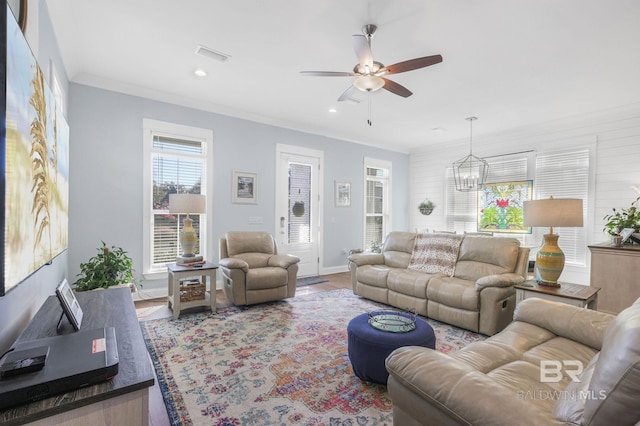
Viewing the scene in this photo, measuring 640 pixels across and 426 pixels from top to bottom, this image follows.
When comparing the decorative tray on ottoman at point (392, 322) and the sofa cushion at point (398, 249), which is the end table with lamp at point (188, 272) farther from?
the sofa cushion at point (398, 249)

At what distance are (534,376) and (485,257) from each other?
7.68 feet

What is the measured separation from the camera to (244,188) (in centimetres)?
503

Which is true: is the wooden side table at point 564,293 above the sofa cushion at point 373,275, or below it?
above

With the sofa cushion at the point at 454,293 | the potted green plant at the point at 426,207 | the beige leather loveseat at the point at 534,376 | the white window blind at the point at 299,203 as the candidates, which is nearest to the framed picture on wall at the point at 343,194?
the white window blind at the point at 299,203

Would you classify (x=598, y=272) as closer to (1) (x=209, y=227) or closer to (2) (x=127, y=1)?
(1) (x=209, y=227)

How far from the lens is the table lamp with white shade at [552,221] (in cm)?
266

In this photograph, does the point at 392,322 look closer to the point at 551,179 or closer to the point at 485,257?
the point at 485,257

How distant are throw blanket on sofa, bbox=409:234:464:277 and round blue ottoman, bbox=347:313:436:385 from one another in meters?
1.81

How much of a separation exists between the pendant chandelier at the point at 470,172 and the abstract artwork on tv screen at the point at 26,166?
638 centimetres

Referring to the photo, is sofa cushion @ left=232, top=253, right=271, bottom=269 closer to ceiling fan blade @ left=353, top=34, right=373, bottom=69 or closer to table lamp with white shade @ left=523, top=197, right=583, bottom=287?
ceiling fan blade @ left=353, top=34, right=373, bottom=69

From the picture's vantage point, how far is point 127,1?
2420mm

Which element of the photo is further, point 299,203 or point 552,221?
point 299,203

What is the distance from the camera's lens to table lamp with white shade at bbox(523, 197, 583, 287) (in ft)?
8.73

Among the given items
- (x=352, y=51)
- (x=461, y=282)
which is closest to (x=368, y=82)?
(x=352, y=51)
